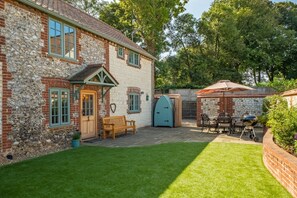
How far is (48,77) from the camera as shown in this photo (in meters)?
8.77

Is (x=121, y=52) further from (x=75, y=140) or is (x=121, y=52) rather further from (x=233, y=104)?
(x=233, y=104)

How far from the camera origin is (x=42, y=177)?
5824 millimetres

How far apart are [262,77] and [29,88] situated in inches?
1380

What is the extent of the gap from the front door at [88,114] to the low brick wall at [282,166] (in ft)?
25.2

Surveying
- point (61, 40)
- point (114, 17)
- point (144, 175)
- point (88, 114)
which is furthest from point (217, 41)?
point (144, 175)

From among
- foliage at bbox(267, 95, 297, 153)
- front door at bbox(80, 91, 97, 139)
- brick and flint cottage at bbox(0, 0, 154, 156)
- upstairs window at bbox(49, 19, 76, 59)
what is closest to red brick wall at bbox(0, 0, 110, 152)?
brick and flint cottage at bbox(0, 0, 154, 156)

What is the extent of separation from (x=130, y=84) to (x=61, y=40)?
20.9 ft

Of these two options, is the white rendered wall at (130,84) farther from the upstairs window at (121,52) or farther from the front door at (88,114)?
the front door at (88,114)

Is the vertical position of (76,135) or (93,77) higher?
(93,77)

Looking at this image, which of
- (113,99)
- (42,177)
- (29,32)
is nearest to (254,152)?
(42,177)

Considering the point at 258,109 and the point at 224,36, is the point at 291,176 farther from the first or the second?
the point at 224,36

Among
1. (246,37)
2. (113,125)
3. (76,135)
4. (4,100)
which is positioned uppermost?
(246,37)

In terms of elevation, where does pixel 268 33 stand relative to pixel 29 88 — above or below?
above

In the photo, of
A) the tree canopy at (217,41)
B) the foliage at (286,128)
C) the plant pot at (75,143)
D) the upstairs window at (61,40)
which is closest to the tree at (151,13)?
the tree canopy at (217,41)
